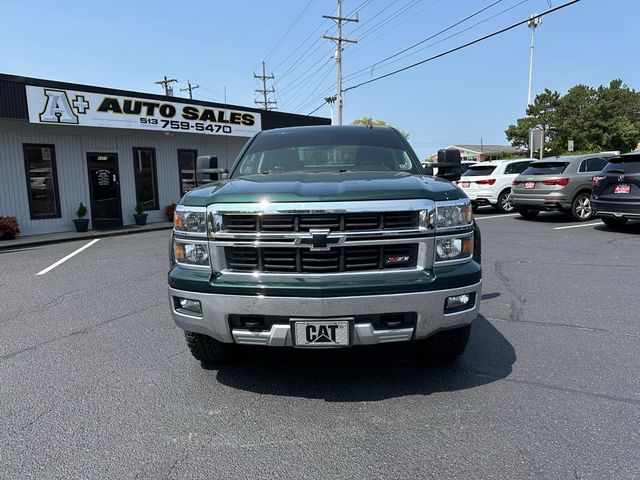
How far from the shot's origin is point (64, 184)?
13852 mm

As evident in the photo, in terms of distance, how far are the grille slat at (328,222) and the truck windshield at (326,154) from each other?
1.22 meters

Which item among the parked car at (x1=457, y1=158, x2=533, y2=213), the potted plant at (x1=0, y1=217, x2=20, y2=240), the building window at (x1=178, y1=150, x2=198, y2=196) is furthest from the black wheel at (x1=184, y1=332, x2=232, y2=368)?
the building window at (x1=178, y1=150, x2=198, y2=196)

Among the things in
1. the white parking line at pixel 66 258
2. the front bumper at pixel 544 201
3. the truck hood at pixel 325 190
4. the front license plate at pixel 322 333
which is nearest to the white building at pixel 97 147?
the white parking line at pixel 66 258

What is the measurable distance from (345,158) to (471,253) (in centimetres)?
167

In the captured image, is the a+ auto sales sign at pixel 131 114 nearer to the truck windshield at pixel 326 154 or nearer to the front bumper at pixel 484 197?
the front bumper at pixel 484 197

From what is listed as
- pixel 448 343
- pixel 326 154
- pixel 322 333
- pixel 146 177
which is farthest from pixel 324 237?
pixel 146 177

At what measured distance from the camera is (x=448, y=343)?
3.44 metres

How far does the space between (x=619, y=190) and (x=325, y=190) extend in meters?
9.52

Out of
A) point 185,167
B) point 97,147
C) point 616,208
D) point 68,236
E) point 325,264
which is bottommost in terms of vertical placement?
point 68,236

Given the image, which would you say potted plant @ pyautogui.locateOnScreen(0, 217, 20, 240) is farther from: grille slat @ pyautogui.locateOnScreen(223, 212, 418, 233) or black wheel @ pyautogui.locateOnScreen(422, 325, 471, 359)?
black wheel @ pyautogui.locateOnScreen(422, 325, 471, 359)

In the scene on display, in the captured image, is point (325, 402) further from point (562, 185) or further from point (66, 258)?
point (562, 185)

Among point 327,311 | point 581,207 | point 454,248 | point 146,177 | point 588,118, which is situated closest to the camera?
point 327,311

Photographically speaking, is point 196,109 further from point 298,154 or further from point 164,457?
point 164,457

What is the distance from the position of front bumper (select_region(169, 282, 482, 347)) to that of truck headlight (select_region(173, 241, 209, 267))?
0.21 m
